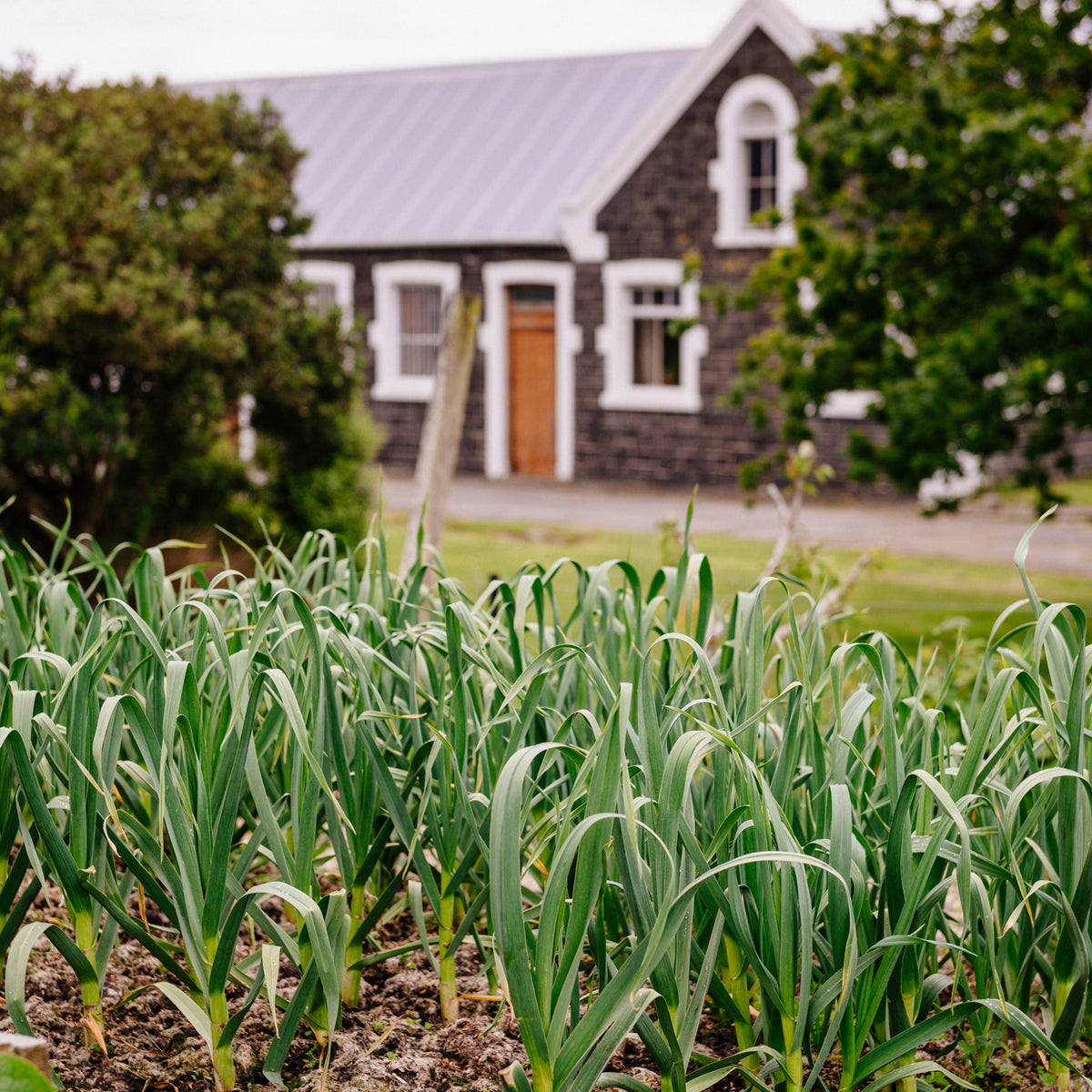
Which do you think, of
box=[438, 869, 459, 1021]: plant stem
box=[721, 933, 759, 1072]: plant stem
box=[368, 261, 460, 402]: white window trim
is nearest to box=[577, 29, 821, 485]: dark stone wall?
box=[368, 261, 460, 402]: white window trim

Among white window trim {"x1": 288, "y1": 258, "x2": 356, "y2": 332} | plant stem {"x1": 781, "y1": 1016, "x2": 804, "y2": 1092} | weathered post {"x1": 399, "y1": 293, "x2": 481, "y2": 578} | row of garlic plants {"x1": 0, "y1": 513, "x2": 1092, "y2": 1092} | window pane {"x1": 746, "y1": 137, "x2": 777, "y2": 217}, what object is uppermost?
window pane {"x1": 746, "y1": 137, "x2": 777, "y2": 217}

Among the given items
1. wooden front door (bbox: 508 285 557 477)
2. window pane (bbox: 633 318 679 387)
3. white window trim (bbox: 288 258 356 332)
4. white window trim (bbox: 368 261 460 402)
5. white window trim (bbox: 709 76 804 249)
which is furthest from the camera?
Answer: white window trim (bbox: 288 258 356 332)

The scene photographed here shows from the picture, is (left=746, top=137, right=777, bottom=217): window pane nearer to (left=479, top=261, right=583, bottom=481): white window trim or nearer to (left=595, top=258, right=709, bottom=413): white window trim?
(left=595, top=258, right=709, bottom=413): white window trim

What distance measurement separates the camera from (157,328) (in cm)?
907

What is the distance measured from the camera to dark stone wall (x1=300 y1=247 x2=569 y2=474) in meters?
18.6

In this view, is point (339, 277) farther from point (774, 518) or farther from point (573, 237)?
point (774, 518)

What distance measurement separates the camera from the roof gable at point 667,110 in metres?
16.1

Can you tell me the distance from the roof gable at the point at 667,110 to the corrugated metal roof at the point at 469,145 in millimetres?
473

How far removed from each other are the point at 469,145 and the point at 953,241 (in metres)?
12.7

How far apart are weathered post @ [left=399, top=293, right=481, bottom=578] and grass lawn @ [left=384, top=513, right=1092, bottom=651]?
2345 mm

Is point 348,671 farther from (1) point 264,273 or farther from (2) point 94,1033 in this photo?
(1) point 264,273

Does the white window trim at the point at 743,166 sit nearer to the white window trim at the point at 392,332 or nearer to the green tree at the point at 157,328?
the white window trim at the point at 392,332

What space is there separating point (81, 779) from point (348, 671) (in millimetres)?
463

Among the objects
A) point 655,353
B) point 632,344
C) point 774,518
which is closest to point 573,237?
point 632,344
